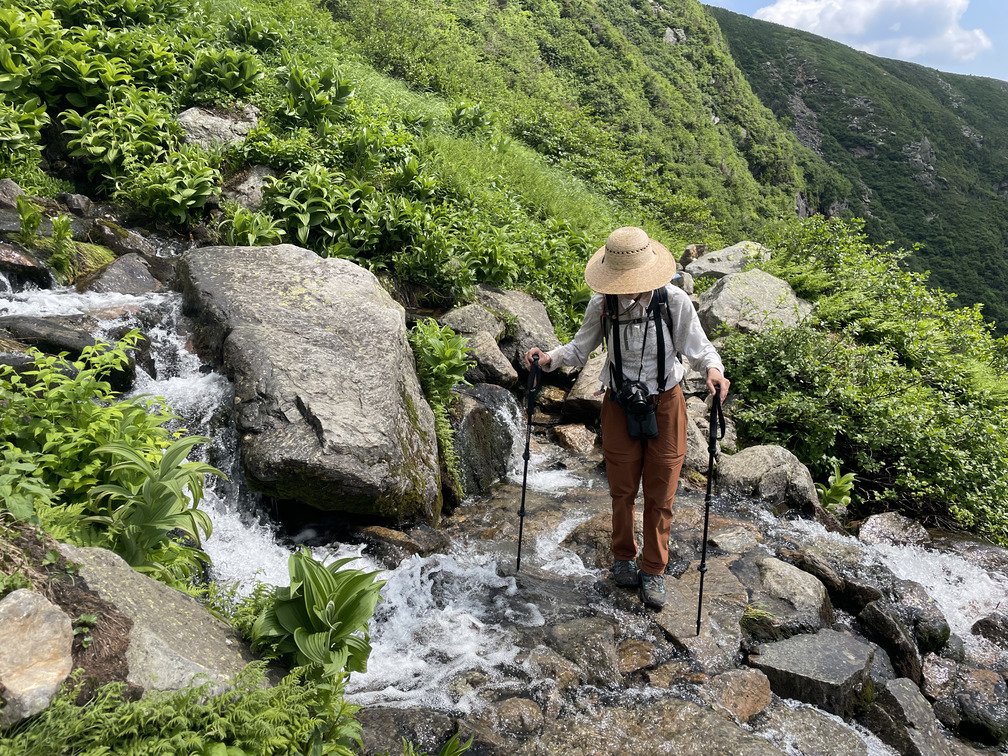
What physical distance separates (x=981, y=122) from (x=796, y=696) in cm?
12784

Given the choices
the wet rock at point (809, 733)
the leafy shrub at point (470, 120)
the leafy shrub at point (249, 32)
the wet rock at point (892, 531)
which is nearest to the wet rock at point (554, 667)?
the wet rock at point (809, 733)

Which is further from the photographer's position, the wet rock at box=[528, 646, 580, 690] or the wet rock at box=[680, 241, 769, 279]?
the wet rock at box=[680, 241, 769, 279]

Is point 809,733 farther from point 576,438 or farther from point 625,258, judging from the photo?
point 576,438

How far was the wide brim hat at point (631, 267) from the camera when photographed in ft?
16.6

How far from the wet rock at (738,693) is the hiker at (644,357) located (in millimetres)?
1236

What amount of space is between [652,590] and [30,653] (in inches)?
183

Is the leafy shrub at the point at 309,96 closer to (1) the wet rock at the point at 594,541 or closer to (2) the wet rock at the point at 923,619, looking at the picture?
(1) the wet rock at the point at 594,541

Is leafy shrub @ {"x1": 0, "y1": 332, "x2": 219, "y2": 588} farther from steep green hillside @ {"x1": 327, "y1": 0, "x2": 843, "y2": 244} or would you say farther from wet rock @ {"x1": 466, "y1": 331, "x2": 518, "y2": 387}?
steep green hillside @ {"x1": 327, "y1": 0, "x2": 843, "y2": 244}

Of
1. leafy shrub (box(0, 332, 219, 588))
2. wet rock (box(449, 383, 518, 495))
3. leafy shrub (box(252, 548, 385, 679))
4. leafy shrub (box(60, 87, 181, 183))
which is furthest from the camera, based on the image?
leafy shrub (box(60, 87, 181, 183))

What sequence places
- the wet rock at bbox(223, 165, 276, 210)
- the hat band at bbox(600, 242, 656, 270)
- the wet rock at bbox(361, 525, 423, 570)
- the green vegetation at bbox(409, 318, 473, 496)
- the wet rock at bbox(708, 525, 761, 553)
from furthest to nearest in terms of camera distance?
the wet rock at bbox(223, 165, 276, 210)
the green vegetation at bbox(409, 318, 473, 496)
the wet rock at bbox(708, 525, 761, 553)
the wet rock at bbox(361, 525, 423, 570)
the hat band at bbox(600, 242, 656, 270)

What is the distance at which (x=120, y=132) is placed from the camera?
34.6 feet

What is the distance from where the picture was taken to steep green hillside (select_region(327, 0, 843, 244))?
23141 millimetres

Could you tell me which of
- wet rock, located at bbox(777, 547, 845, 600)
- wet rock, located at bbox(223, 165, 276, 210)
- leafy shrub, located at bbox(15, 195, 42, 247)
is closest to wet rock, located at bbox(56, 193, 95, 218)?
leafy shrub, located at bbox(15, 195, 42, 247)

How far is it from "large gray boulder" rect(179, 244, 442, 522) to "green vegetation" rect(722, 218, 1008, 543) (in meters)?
6.44
